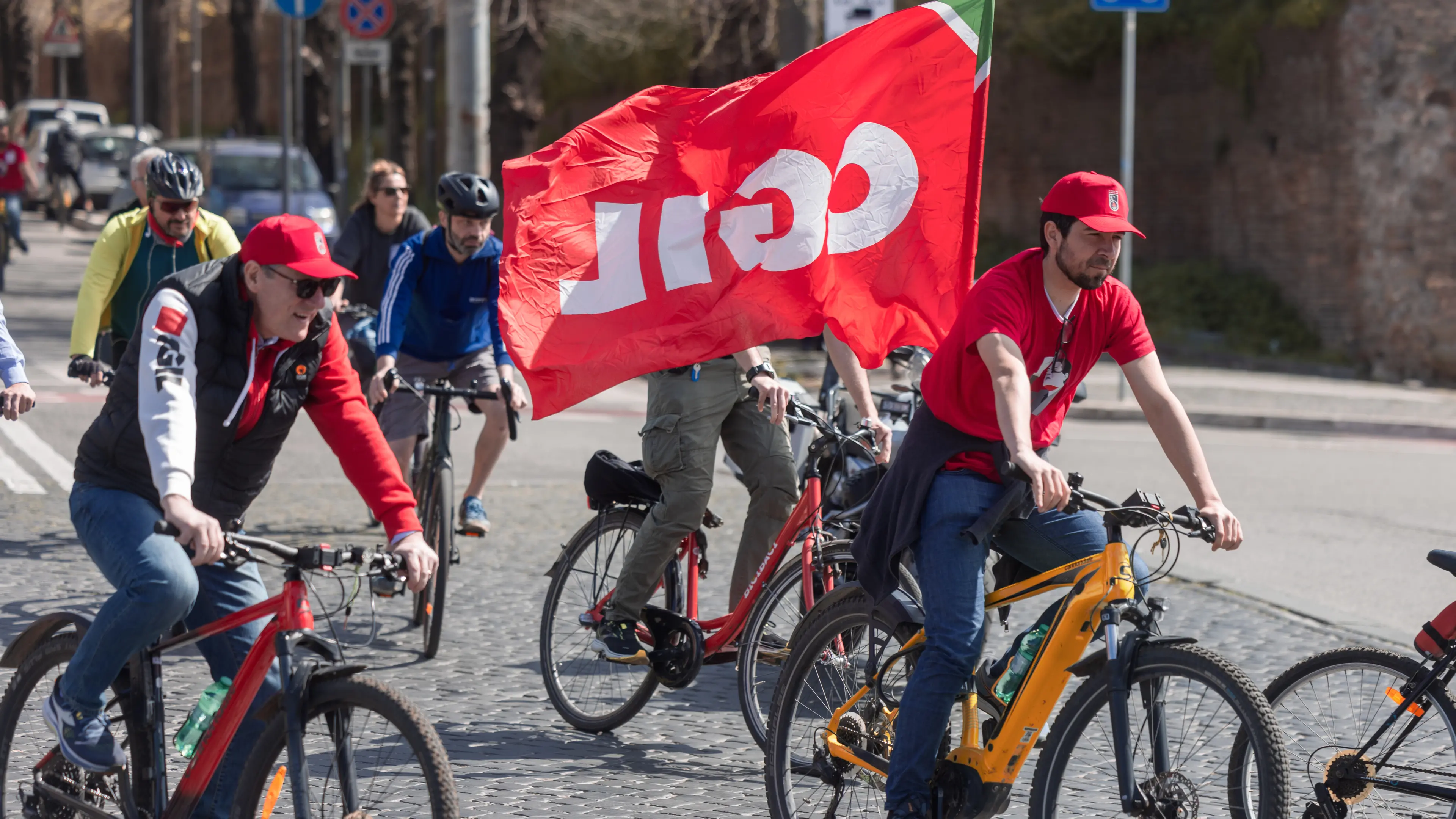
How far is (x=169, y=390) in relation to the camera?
368 cm

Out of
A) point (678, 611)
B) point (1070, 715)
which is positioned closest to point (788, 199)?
point (678, 611)

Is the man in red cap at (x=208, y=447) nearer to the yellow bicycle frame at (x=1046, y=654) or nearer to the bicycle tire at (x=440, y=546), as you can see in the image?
the yellow bicycle frame at (x=1046, y=654)

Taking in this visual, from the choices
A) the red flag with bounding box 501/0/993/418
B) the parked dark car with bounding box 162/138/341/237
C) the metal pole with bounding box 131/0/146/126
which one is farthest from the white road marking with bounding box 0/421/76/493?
the metal pole with bounding box 131/0/146/126

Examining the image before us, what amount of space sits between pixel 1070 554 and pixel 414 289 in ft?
13.3

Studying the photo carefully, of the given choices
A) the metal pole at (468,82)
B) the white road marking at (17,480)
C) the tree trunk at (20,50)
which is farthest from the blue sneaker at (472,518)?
the tree trunk at (20,50)

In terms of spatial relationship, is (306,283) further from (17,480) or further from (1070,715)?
(17,480)

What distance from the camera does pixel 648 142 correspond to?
5805mm

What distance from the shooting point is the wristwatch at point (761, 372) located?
17.3 feet

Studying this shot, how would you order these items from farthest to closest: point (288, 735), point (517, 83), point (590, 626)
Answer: point (517, 83) → point (590, 626) → point (288, 735)

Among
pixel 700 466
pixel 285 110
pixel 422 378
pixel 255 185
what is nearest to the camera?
pixel 700 466

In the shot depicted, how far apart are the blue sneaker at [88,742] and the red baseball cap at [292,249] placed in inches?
41.9

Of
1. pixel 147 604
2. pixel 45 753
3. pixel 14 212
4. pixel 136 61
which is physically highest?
pixel 136 61

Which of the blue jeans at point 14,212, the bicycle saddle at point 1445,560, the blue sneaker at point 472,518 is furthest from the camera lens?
the blue jeans at point 14,212

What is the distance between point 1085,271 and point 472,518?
13.9ft
